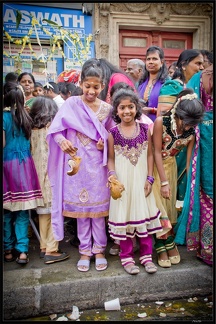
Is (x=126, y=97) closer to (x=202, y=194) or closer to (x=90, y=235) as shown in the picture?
(x=202, y=194)

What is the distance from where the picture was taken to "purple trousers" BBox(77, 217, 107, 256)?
2.62 m

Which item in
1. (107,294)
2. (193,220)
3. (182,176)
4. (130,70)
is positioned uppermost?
(130,70)

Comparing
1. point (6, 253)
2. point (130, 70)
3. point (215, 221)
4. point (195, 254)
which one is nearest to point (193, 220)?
point (215, 221)

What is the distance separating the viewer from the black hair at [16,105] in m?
2.65

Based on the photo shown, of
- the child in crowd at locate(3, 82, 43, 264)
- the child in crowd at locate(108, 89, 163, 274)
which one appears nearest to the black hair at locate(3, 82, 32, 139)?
the child in crowd at locate(3, 82, 43, 264)

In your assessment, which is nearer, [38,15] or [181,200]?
[181,200]

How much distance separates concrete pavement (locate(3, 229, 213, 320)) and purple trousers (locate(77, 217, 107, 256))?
132 millimetres

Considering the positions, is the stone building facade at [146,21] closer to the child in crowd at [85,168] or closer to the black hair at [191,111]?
the child in crowd at [85,168]

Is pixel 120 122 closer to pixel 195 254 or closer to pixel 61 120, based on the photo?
pixel 61 120

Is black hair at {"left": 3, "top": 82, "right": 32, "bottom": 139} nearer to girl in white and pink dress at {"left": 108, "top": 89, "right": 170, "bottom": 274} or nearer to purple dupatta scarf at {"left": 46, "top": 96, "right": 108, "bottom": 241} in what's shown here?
purple dupatta scarf at {"left": 46, "top": 96, "right": 108, "bottom": 241}

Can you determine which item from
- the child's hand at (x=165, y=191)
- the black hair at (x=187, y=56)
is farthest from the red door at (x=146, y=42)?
the child's hand at (x=165, y=191)

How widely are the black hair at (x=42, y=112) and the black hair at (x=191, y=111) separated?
1.12 meters

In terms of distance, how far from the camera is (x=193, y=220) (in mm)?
2605

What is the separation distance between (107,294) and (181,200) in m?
0.99
